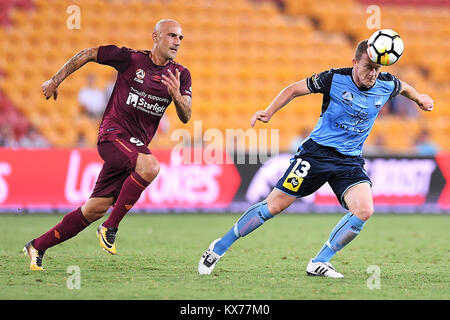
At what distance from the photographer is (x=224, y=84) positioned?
19.1m

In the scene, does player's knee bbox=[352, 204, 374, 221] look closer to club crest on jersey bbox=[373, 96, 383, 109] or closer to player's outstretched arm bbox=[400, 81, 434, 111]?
club crest on jersey bbox=[373, 96, 383, 109]

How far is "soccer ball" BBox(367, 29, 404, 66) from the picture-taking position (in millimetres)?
6266

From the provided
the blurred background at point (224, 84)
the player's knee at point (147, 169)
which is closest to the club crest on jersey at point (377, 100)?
the player's knee at point (147, 169)

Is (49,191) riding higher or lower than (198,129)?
lower

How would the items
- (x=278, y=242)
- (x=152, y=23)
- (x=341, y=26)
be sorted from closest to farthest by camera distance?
(x=278, y=242), (x=152, y=23), (x=341, y=26)

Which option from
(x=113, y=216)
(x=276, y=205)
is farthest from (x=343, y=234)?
(x=113, y=216)

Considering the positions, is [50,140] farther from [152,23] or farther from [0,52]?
[152,23]

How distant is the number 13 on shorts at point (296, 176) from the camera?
21.7 feet

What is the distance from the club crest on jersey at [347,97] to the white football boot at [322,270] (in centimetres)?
151

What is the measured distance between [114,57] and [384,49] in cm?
252

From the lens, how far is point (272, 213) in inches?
261

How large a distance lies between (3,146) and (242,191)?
4.64m
